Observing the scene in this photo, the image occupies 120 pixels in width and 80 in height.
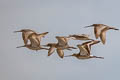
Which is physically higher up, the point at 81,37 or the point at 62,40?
the point at 81,37

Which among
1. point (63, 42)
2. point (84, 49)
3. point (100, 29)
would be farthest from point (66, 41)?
point (100, 29)

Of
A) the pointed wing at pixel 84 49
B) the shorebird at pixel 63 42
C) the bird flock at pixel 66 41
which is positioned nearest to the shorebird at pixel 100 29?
the bird flock at pixel 66 41

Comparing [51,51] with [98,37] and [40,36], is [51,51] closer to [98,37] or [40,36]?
[40,36]

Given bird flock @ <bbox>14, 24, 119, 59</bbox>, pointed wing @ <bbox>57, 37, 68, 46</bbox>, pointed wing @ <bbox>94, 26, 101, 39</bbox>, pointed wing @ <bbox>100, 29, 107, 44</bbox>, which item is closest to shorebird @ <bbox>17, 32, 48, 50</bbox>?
bird flock @ <bbox>14, 24, 119, 59</bbox>

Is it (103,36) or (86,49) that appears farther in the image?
(86,49)

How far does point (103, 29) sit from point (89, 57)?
1.14 m

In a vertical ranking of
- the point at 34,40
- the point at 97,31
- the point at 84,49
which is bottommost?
the point at 84,49

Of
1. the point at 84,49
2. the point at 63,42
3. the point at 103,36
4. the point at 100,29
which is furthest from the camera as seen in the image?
the point at 63,42

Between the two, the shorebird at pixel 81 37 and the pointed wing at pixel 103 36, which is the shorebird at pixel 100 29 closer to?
the pointed wing at pixel 103 36

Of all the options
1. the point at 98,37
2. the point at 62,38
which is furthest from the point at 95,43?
the point at 62,38

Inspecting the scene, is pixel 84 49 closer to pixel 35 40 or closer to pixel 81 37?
pixel 81 37

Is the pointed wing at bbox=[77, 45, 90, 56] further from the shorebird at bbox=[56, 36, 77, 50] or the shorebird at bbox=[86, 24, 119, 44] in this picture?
the shorebird at bbox=[86, 24, 119, 44]

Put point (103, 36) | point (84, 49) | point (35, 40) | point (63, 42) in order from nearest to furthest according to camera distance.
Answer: point (103, 36), point (35, 40), point (84, 49), point (63, 42)

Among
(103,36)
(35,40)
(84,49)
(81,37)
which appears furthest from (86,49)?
(35,40)
